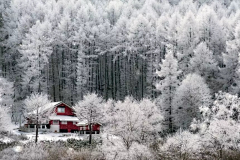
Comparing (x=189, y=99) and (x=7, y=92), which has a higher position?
(x=7, y=92)

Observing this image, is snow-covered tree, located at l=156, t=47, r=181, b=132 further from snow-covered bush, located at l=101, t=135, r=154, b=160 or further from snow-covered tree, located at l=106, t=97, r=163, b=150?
snow-covered bush, located at l=101, t=135, r=154, b=160

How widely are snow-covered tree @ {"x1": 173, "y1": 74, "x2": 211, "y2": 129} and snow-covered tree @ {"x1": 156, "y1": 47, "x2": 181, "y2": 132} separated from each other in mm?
1287

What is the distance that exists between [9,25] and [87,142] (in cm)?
3393

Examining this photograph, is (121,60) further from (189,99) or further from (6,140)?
(6,140)

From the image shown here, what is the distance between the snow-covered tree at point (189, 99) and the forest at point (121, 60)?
122mm

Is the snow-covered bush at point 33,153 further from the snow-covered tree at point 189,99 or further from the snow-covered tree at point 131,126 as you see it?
the snow-covered tree at point 189,99

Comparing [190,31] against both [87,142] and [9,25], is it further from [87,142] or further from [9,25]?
[9,25]

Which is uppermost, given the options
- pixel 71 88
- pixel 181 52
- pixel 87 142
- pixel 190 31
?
pixel 190 31

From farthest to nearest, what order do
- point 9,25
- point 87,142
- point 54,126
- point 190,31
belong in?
point 9,25 < point 190,31 < point 54,126 < point 87,142

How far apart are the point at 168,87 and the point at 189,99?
3.89 m

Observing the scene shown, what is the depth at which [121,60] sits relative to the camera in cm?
6119

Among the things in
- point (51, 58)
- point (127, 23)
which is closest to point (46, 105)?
point (51, 58)

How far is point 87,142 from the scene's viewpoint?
37719 mm

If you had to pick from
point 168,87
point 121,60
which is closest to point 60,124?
point 168,87
